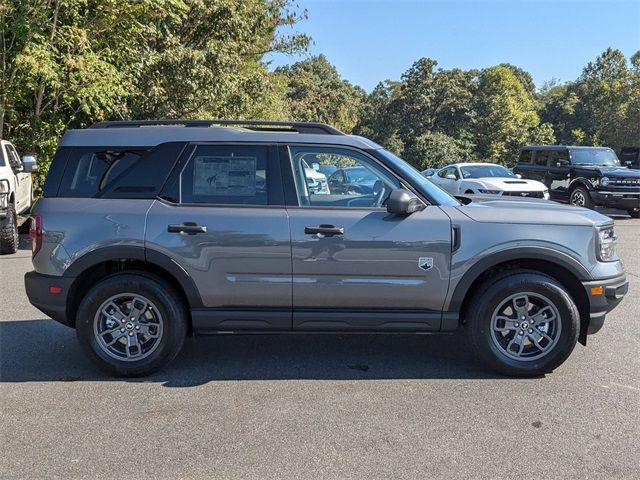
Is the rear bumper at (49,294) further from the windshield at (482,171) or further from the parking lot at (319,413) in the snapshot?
the windshield at (482,171)

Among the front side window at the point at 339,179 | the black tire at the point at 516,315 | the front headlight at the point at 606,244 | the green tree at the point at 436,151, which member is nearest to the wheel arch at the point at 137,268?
the front side window at the point at 339,179

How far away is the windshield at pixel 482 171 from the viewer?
15.9 m

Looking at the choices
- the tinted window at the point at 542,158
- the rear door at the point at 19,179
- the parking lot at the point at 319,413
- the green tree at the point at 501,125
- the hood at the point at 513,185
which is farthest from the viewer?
the green tree at the point at 501,125

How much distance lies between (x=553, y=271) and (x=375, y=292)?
141 cm

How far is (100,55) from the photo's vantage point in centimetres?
1264

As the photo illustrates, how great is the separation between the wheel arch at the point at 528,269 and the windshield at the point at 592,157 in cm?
1292

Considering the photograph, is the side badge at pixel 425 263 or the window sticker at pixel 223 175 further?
the window sticker at pixel 223 175

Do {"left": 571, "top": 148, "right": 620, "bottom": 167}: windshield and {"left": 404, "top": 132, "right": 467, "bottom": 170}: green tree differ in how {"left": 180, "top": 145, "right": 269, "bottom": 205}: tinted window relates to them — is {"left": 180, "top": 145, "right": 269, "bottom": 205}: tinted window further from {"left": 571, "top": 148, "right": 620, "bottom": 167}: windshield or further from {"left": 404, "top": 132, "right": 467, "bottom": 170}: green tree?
{"left": 404, "top": 132, "right": 467, "bottom": 170}: green tree

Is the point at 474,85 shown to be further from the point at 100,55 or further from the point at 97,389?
the point at 97,389

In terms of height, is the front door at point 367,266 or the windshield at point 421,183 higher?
the windshield at point 421,183

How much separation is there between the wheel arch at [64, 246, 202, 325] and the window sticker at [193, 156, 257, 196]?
599 millimetres

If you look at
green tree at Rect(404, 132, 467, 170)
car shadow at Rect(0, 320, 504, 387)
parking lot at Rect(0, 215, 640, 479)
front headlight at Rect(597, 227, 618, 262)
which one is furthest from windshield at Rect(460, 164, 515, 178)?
green tree at Rect(404, 132, 467, 170)

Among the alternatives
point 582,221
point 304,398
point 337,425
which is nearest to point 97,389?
point 304,398

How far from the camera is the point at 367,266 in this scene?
441 centimetres
